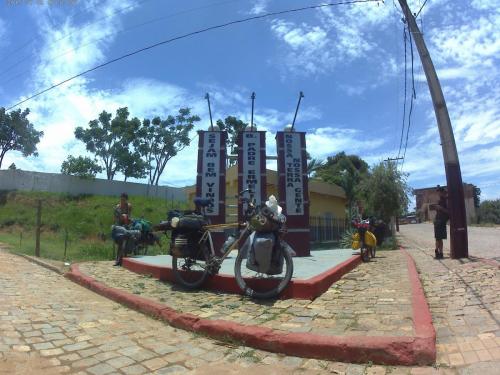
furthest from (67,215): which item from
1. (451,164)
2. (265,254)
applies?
(265,254)

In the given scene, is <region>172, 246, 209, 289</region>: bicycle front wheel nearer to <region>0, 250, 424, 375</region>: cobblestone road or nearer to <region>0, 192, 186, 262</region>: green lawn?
<region>0, 250, 424, 375</region>: cobblestone road

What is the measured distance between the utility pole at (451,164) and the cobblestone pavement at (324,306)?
9.17 feet

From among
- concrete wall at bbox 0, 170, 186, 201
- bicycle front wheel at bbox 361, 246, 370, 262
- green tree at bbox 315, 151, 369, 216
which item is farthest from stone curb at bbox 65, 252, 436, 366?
concrete wall at bbox 0, 170, 186, 201

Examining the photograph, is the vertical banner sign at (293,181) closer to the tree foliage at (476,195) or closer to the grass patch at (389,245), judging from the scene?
the grass patch at (389,245)

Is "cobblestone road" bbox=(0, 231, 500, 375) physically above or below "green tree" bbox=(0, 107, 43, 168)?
below

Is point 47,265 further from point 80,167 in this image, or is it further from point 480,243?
point 80,167

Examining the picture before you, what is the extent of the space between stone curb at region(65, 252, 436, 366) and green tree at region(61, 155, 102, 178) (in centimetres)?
3432

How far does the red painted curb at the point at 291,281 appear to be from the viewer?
5.38m

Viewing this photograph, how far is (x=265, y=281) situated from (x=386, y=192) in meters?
18.0

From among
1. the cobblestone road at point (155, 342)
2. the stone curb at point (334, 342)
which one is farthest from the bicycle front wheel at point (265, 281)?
the stone curb at point (334, 342)

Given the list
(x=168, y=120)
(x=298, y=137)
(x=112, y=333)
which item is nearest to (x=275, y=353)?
(x=112, y=333)

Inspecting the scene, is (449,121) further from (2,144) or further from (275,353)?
(2,144)

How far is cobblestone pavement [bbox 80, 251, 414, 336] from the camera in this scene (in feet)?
13.7

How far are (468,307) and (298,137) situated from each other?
7.41 m
